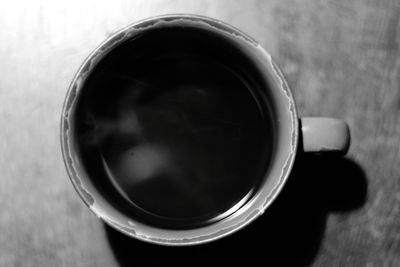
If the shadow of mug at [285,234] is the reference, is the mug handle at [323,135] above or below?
above

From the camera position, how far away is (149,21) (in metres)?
0.53

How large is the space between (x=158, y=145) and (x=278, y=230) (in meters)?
Answer: 0.14

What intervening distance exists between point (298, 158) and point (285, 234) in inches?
2.9

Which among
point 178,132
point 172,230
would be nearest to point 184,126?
point 178,132

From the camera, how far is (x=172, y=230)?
52 cm

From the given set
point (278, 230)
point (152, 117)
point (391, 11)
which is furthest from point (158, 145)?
point (391, 11)

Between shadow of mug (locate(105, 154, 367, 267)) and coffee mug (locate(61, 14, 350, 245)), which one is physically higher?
coffee mug (locate(61, 14, 350, 245))

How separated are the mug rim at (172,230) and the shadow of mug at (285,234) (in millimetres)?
85

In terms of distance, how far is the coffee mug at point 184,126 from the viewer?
53 cm

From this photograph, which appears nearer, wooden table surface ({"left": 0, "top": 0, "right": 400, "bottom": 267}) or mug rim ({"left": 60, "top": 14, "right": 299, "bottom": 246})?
mug rim ({"left": 60, "top": 14, "right": 299, "bottom": 246})

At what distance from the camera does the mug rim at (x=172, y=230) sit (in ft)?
1.65

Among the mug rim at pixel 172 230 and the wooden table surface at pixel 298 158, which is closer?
the mug rim at pixel 172 230

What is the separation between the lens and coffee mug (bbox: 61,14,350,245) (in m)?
0.53

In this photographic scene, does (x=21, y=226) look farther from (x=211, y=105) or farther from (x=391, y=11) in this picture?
(x=391, y=11)
